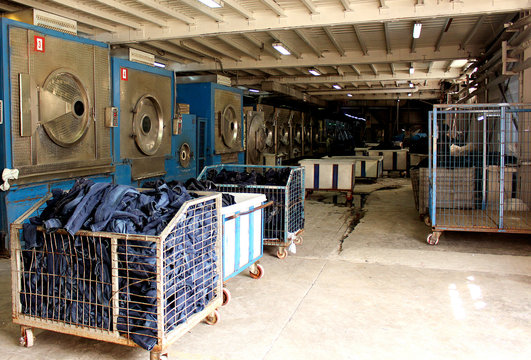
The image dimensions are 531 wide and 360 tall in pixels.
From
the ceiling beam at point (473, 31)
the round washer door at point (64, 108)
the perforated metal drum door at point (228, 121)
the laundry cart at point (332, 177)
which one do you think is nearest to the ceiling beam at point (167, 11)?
the round washer door at point (64, 108)

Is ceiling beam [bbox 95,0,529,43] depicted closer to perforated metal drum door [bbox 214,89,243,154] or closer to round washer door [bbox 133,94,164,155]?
round washer door [bbox 133,94,164,155]

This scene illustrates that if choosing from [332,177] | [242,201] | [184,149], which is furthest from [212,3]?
[332,177]

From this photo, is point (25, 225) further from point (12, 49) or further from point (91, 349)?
point (12, 49)

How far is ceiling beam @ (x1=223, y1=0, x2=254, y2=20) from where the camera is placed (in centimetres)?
736

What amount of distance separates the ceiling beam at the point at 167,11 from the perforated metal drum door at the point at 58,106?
1.20 m

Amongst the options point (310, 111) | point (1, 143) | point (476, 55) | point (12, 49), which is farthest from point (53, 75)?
point (310, 111)

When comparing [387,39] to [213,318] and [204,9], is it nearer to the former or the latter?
[204,9]

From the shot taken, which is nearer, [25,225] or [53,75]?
[25,225]

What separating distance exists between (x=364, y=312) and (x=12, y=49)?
4837 mm

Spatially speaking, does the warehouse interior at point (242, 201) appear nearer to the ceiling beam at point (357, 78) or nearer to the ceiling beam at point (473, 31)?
the ceiling beam at point (473, 31)

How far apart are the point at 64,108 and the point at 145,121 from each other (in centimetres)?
188

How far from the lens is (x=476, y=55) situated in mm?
10773

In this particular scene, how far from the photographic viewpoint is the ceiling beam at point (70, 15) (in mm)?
7299

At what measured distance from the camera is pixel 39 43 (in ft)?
18.2
